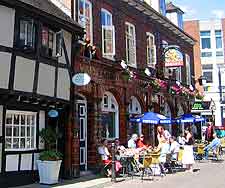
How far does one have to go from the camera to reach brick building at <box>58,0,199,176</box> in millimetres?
17766

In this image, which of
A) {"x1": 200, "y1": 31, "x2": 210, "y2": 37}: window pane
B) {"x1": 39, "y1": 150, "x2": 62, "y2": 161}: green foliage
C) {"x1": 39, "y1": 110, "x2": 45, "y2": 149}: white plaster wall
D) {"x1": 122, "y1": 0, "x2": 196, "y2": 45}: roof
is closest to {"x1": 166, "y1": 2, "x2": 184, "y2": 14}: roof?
{"x1": 122, "y1": 0, "x2": 196, "y2": 45}: roof

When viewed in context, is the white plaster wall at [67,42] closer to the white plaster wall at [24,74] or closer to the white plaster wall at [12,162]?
the white plaster wall at [24,74]

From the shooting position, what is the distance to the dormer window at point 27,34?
13.9 m

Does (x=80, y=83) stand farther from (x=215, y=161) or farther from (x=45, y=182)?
(x=215, y=161)

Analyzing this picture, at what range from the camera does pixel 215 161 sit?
21.8 metres

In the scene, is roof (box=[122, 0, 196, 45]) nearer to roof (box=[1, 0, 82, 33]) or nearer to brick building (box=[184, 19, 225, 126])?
roof (box=[1, 0, 82, 33])

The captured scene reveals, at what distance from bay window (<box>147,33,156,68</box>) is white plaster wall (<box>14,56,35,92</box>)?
36.8 ft

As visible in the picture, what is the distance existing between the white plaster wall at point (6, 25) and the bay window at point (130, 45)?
919 cm

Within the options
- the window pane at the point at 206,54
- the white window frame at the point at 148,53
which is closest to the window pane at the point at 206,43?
the window pane at the point at 206,54

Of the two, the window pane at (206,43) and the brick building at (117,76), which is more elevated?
the window pane at (206,43)

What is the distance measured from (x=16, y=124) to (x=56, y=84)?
192cm

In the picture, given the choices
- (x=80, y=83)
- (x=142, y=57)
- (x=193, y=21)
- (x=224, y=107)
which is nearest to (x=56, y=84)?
(x=80, y=83)

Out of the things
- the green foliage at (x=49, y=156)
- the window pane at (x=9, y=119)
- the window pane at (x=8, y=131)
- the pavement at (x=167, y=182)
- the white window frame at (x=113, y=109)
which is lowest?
the pavement at (x=167, y=182)

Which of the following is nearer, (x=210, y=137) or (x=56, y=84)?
(x=56, y=84)
